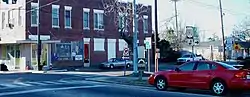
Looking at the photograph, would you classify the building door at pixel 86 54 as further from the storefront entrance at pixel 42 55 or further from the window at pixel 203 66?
the window at pixel 203 66

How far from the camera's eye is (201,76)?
1769 centimetres

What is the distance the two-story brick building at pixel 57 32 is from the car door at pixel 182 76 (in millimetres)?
26712

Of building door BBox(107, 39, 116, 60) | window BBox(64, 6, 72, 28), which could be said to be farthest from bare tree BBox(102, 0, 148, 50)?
window BBox(64, 6, 72, 28)

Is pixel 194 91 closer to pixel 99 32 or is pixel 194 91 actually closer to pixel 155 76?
pixel 155 76

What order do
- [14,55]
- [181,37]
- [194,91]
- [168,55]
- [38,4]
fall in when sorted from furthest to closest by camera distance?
[181,37]
[168,55]
[14,55]
[38,4]
[194,91]

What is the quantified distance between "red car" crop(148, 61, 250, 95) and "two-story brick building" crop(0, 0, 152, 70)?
26469 millimetres

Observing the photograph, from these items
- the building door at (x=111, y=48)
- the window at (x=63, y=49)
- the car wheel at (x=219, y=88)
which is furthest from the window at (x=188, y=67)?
the building door at (x=111, y=48)

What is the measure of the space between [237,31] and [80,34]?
34.2 metres

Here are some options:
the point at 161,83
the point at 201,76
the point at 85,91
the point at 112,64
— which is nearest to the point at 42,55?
the point at 112,64

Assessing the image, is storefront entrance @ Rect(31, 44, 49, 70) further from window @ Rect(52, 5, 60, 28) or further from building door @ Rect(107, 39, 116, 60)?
building door @ Rect(107, 39, 116, 60)

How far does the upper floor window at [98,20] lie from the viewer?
52.2m

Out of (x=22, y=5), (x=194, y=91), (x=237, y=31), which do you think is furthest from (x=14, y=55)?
(x=237, y=31)

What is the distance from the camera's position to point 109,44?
176 ft

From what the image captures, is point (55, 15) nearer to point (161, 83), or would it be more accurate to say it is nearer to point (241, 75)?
point (161, 83)
